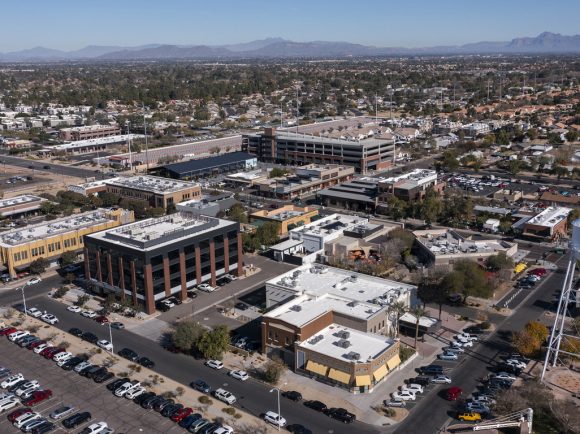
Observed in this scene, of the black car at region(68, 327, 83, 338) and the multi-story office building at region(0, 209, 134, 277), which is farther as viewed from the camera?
the multi-story office building at region(0, 209, 134, 277)

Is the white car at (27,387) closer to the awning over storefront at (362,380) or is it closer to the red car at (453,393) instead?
the awning over storefront at (362,380)

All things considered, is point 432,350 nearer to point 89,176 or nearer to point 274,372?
point 274,372

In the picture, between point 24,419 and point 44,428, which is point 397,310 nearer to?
point 44,428

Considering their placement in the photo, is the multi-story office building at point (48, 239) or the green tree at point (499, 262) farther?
the multi-story office building at point (48, 239)

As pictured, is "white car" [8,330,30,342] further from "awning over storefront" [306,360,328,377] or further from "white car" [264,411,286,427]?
"awning over storefront" [306,360,328,377]

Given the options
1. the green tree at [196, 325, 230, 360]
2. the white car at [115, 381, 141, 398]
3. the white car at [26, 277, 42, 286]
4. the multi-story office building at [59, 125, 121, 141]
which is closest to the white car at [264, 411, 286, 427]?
the green tree at [196, 325, 230, 360]

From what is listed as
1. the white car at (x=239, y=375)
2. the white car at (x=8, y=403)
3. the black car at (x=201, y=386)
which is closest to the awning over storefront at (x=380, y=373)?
the white car at (x=239, y=375)
